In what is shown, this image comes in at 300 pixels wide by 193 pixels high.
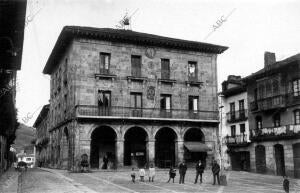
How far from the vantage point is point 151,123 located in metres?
33.1

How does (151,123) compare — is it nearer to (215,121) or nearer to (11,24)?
(215,121)

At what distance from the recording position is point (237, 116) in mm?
41094

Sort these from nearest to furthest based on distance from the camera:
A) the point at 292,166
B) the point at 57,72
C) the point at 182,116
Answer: the point at 292,166 → the point at 182,116 → the point at 57,72

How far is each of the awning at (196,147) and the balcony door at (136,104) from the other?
5.17 metres

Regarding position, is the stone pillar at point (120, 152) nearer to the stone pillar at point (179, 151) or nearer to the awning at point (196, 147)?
the stone pillar at point (179, 151)

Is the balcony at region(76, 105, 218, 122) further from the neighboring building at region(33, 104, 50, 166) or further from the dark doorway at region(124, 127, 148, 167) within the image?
the neighboring building at region(33, 104, 50, 166)

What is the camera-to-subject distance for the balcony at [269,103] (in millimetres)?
32906

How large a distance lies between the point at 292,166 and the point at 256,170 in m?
5.44

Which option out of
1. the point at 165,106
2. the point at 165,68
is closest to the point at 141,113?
the point at 165,106

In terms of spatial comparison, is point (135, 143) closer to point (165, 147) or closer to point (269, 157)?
point (165, 147)

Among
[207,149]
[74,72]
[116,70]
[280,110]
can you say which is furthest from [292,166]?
[74,72]

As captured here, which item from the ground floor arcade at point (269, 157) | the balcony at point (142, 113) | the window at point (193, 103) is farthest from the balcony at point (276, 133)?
the window at point (193, 103)

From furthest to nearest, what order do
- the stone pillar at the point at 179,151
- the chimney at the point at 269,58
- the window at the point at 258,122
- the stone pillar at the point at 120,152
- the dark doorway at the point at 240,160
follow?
1. the chimney at the point at 269,58
2. the dark doorway at the point at 240,160
3. the window at the point at 258,122
4. the stone pillar at the point at 179,151
5. the stone pillar at the point at 120,152

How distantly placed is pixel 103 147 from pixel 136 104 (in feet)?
14.8
